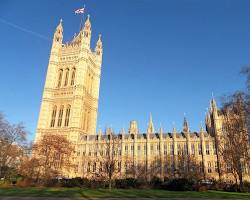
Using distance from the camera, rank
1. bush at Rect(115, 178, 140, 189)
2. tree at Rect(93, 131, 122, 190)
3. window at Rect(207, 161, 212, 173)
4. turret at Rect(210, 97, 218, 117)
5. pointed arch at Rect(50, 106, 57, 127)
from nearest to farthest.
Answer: tree at Rect(93, 131, 122, 190)
bush at Rect(115, 178, 140, 189)
window at Rect(207, 161, 212, 173)
turret at Rect(210, 97, 218, 117)
pointed arch at Rect(50, 106, 57, 127)

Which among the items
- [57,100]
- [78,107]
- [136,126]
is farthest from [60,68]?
[136,126]

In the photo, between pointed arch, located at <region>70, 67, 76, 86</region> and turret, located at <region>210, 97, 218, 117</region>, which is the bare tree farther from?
pointed arch, located at <region>70, 67, 76, 86</region>

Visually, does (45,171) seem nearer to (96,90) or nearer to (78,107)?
(78,107)

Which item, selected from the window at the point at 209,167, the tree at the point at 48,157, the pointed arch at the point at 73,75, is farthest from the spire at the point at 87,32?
the window at the point at 209,167

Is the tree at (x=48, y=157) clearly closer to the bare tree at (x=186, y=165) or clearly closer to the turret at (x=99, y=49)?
the bare tree at (x=186, y=165)

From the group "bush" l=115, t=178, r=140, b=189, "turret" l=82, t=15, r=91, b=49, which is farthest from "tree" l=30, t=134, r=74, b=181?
"turret" l=82, t=15, r=91, b=49

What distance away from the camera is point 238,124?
1384 inches

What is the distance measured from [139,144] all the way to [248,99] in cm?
4752

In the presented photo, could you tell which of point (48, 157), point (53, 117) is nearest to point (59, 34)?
point (53, 117)

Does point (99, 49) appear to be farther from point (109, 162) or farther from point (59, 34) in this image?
point (109, 162)

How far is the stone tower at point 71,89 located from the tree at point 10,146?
91.2 feet

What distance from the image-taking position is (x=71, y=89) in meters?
86.8

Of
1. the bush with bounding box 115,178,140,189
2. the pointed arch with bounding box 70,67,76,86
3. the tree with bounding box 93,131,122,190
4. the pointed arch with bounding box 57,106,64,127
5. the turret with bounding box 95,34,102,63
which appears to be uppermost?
the turret with bounding box 95,34,102,63

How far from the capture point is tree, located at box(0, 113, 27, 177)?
4703 centimetres
